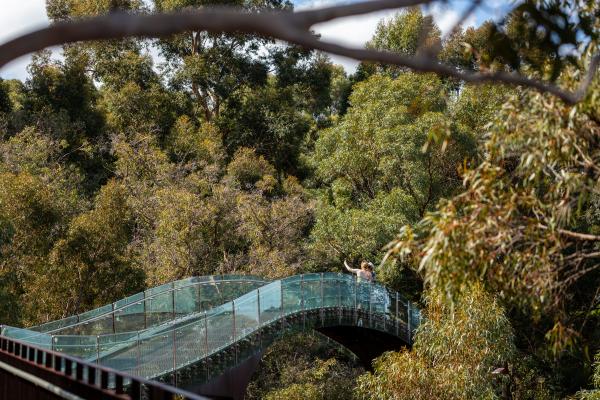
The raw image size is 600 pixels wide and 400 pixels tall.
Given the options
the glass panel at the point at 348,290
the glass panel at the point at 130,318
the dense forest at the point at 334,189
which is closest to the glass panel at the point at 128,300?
the glass panel at the point at 130,318

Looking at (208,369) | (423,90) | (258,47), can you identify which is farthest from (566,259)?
(258,47)

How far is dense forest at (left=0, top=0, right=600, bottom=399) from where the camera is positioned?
6.27 m

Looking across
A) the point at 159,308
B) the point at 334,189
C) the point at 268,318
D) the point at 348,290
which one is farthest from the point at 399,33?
the point at 159,308

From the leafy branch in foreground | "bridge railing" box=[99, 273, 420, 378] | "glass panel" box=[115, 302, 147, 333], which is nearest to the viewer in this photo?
the leafy branch in foreground

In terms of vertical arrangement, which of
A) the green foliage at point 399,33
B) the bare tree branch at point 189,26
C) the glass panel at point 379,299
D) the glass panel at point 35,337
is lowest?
the glass panel at point 35,337

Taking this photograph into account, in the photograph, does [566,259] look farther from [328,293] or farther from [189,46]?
[189,46]

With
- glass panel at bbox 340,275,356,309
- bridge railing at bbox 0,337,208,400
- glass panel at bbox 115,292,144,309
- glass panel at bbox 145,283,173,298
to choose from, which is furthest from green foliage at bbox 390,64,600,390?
glass panel at bbox 340,275,356,309

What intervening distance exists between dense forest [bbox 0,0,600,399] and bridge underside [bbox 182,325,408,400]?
1.31 meters

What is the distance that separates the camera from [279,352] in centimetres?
2175

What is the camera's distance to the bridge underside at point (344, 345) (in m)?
13.3

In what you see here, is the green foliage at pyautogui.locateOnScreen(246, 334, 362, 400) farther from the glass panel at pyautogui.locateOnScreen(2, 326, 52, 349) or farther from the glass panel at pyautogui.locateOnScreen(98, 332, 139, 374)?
the glass panel at pyautogui.locateOnScreen(2, 326, 52, 349)

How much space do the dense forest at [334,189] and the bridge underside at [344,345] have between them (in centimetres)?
131

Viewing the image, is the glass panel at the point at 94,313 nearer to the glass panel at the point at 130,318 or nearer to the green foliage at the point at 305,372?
the glass panel at the point at 130,318

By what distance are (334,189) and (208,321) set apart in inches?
451
